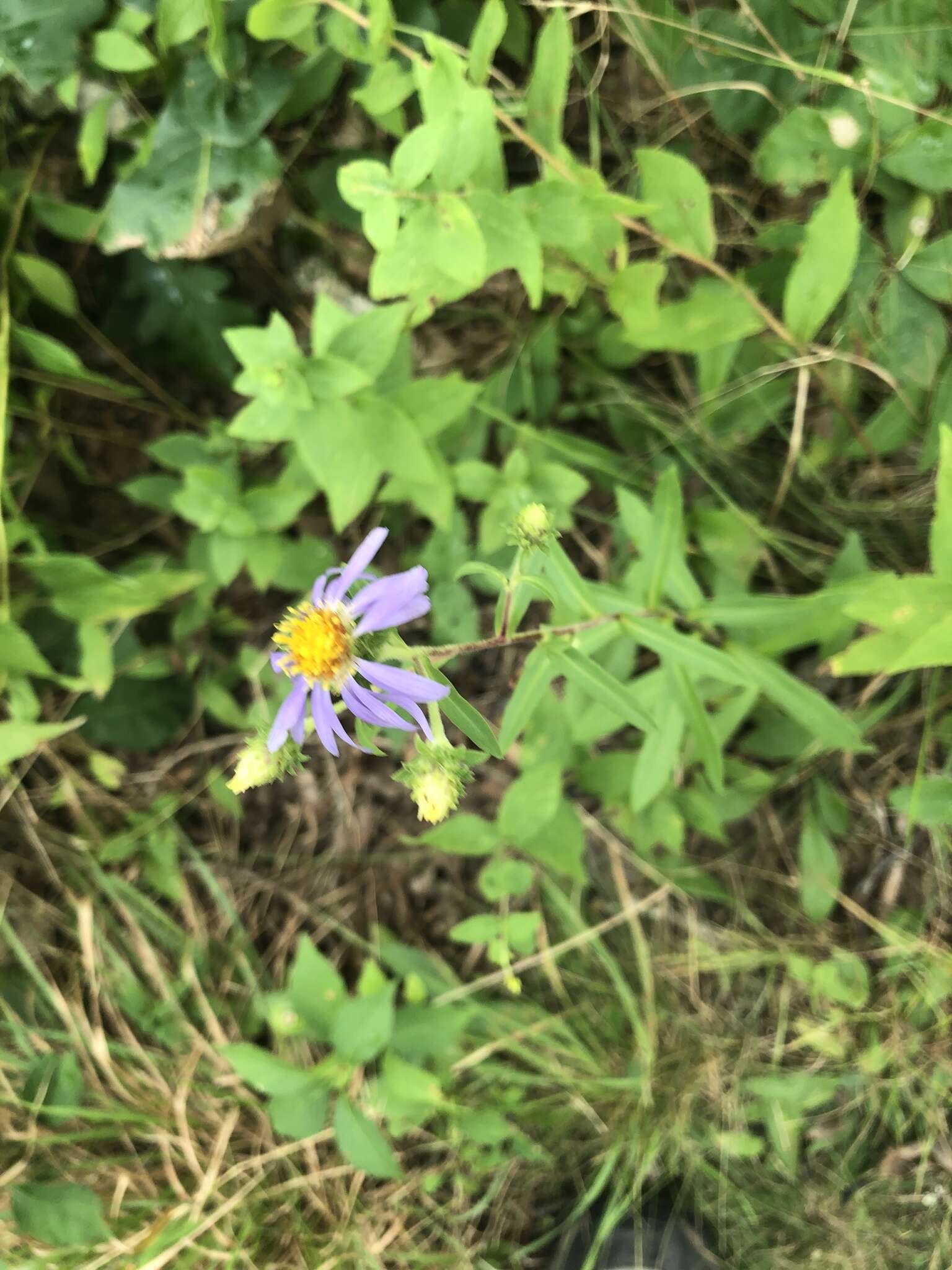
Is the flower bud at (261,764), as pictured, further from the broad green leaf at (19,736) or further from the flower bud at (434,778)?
the broad green leaf at (19,736)

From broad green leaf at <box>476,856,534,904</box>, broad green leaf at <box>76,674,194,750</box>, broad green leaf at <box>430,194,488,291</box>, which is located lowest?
broad green leaf at <box>476,856,534,904</box>

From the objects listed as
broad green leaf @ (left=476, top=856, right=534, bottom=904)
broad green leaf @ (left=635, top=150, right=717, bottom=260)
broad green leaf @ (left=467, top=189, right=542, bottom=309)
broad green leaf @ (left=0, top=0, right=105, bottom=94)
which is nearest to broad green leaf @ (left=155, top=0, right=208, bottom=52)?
broad green leaf @ (left=0, top=0, right=105, bottom=94)

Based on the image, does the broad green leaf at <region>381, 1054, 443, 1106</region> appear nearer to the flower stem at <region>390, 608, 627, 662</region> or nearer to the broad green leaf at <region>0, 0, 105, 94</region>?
the flower stem at <region>390, 608, 627, 662</region>

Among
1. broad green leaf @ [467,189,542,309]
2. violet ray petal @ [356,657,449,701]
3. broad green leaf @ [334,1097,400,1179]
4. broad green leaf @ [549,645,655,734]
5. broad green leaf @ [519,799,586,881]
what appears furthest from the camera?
broad green leaf @ [519,799,586,881]

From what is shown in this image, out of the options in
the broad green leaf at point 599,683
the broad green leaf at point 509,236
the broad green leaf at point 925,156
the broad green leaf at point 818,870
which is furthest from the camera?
the broad green leaf at point 818,870

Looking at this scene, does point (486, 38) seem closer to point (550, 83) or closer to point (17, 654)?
point (550, 83)

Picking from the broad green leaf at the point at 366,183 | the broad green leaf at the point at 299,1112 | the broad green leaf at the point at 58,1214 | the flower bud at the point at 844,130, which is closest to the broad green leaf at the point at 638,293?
the flower bud at the point at 844,130

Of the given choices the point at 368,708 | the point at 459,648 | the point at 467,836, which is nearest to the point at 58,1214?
the point at 467,836
